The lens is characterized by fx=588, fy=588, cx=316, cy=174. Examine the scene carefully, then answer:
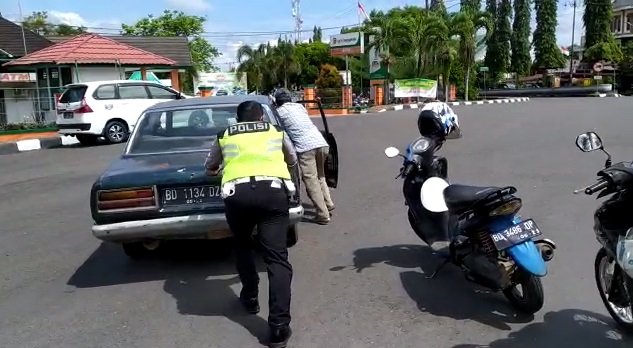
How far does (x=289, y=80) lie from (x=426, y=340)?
64474mm

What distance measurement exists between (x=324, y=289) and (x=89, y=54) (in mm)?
22311

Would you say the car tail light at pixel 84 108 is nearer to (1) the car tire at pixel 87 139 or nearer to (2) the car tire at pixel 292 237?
(1) the car tire at pixel 87 139

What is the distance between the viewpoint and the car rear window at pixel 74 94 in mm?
16372

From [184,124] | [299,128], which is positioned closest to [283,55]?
[299,128]

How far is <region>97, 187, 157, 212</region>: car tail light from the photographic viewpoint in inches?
189

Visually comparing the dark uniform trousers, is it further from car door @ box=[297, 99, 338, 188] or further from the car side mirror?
car door @ box=[297, 99, 338, 188]

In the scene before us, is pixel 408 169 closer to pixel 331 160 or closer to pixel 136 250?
pixel 331 160

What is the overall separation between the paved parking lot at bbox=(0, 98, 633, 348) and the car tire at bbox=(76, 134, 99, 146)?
8.71 meters

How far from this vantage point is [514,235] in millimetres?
3742

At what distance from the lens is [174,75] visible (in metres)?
33.7

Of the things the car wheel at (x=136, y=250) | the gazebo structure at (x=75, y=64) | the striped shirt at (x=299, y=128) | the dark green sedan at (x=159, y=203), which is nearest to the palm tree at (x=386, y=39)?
the gazebo structure at (x=75, y=64)

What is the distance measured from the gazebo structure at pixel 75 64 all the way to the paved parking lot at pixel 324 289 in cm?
1580

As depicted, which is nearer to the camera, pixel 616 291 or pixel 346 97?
pixel 616 291

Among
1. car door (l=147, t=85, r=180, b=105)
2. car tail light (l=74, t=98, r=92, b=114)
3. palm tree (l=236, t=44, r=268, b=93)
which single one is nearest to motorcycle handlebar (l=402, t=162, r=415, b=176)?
car tail light (l=74, t=98, r=92, b=114)
